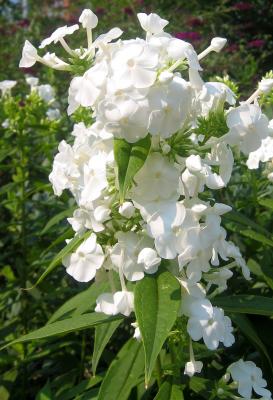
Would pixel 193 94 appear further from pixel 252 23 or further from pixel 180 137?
pixel 252 23

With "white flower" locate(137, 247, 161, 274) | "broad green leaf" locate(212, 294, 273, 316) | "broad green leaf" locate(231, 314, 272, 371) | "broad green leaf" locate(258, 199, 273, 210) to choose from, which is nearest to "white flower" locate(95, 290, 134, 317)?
"white flower" locate(137, 247, 161, 274)

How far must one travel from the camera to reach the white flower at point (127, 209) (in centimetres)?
117

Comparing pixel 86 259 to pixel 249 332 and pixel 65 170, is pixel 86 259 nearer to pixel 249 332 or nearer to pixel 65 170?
pixel 65 170

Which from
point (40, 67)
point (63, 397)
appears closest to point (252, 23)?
point (40, 67)

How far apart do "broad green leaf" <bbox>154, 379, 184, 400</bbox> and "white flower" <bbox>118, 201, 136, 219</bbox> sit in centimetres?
43

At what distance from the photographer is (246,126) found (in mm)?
1193

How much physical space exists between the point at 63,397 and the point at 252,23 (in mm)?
6907

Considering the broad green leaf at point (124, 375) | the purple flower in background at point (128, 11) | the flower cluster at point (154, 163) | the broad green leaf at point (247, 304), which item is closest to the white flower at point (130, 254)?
the flower cluster at point (154, 163)

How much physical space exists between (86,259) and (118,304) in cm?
11

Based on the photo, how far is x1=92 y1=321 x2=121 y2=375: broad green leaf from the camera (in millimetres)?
1407

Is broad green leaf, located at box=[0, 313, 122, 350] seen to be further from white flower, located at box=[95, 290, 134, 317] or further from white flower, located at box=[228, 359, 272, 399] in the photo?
white flower, located at box=[228, 359, 272, 399]

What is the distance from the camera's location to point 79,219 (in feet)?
4.23

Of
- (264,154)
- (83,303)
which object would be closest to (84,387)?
(83,303)

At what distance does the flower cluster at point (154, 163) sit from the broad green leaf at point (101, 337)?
18 centimetres
